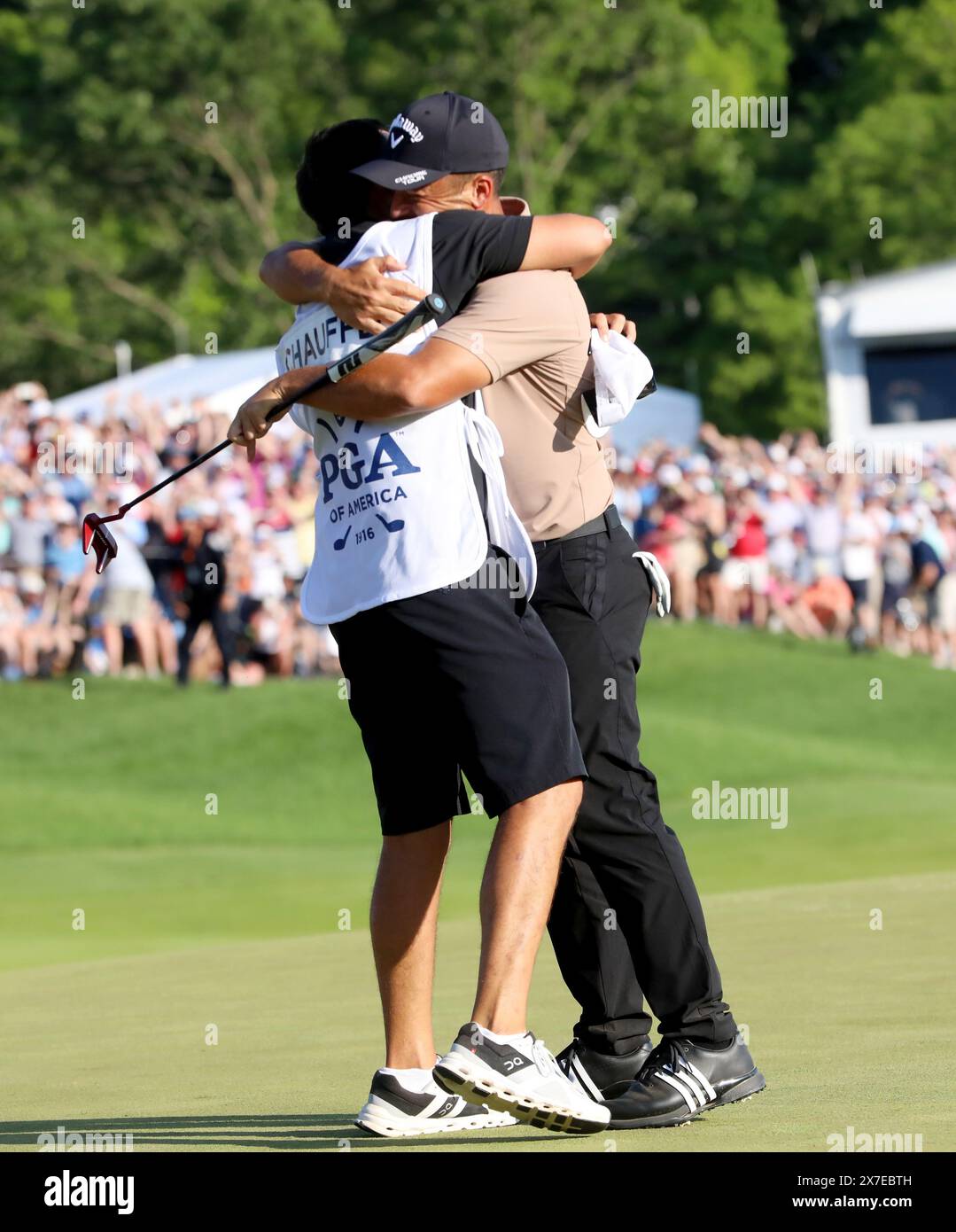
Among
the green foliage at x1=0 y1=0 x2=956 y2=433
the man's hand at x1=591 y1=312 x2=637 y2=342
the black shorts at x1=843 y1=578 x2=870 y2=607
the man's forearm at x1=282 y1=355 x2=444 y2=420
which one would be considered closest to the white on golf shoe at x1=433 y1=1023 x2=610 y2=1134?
the man's forearm at x1=282 y1=355 x2=444 y2=420

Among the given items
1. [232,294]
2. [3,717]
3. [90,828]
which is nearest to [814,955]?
[90,828]

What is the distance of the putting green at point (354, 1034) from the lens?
4789 millimetres

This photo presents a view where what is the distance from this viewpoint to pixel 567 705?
4.81m

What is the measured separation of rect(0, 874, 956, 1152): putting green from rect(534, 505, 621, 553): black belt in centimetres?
130

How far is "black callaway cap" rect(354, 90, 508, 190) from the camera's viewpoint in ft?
16.0

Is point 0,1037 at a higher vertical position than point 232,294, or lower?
lower

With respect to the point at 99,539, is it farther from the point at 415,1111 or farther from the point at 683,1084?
the point at 683,1084

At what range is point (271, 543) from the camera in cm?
2088

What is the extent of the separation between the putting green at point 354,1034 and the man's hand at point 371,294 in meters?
1.70

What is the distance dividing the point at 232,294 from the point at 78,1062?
44.8m

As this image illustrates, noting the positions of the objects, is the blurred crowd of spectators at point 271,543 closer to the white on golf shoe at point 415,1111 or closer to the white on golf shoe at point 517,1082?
the white on golf shoe at point 415,1111

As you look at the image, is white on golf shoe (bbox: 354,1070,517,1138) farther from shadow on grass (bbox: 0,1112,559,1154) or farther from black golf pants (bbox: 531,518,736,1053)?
black golf pants (bbox: 531,518,736,1053)

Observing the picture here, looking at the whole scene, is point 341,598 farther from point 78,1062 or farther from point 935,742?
point 935,742
